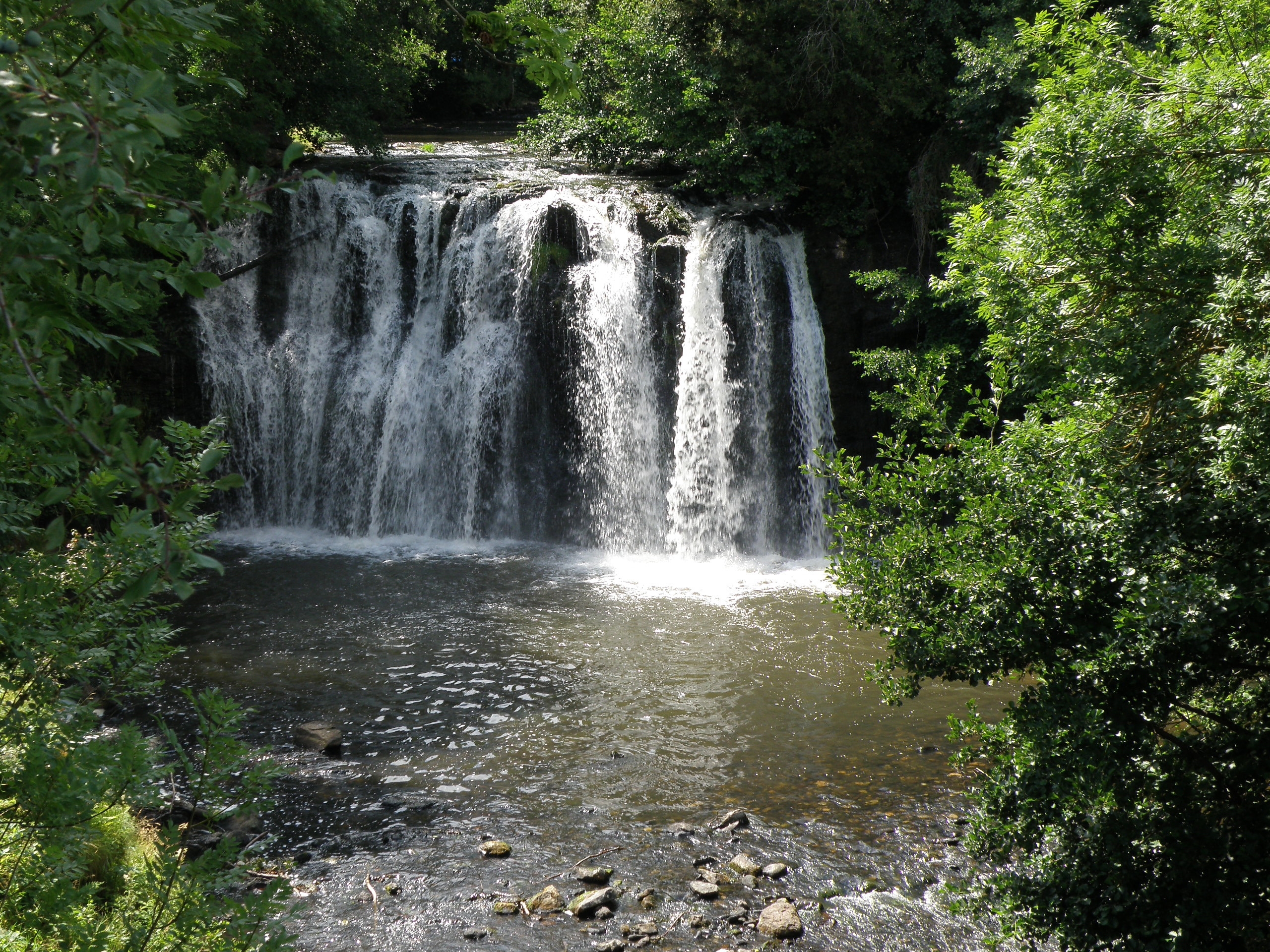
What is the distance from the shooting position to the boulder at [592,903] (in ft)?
18.4

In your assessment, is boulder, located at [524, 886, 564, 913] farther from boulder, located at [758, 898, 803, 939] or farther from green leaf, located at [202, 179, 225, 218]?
green leaf, located at [202, 179, 225, 218]

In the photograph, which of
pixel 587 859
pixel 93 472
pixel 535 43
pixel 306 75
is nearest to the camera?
pixel 93 472

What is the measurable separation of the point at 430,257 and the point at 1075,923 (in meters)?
12.7

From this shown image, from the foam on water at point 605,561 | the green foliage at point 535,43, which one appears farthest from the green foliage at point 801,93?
the green foliage at point 535,43

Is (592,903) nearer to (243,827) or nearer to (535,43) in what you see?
(243,827)

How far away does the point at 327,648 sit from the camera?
31.6ft

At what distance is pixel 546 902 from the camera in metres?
5.70

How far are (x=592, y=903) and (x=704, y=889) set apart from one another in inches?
27.5

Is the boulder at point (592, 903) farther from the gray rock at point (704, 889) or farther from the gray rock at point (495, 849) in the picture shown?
the gray rock at point (495, 849)

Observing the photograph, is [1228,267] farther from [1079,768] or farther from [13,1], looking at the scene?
[13,1]

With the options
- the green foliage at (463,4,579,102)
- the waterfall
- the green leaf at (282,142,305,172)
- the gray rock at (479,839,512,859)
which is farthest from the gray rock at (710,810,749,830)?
the waterfall

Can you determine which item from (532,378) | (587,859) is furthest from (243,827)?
(532,378)

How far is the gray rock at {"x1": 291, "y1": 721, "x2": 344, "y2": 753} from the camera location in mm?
7551

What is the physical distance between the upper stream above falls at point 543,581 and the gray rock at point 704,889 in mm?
63
